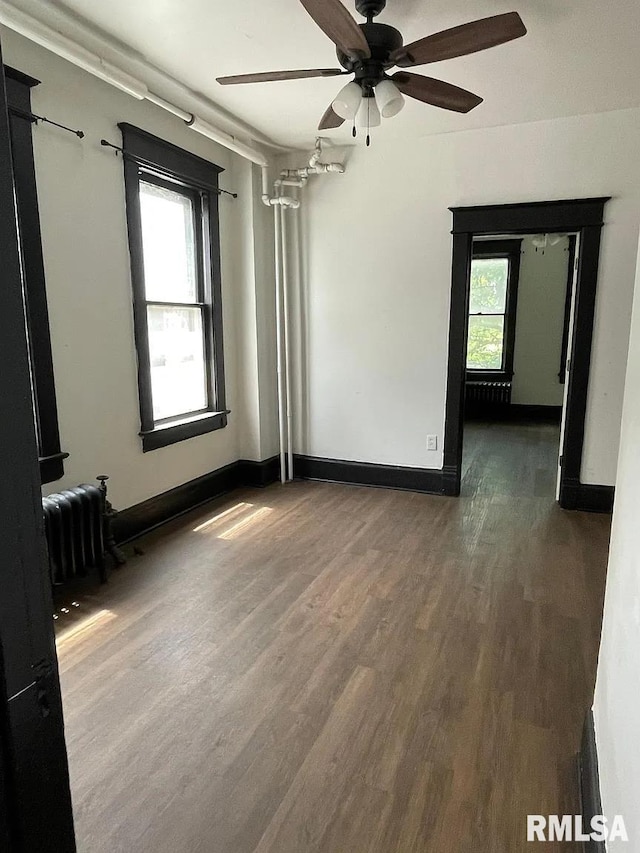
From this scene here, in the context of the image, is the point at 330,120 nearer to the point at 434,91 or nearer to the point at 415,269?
the point at 434,91

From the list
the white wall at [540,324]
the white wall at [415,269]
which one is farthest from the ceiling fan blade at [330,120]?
the white wall at [540,324]

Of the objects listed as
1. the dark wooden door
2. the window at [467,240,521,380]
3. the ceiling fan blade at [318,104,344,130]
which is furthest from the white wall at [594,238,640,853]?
the window at [467,240,521,380]

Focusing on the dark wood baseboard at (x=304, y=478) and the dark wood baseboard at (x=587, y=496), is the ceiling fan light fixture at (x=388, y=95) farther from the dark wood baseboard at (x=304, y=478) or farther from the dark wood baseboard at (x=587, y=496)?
the dark wood baseboard at (x=587, y=496)

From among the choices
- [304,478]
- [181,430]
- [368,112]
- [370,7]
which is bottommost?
[304,478]

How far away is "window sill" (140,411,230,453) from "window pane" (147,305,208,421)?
0.35 feet

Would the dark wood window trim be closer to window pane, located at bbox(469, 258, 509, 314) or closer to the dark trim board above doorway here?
the dark trim board above doorway

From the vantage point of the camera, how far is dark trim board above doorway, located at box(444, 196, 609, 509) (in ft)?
12.8

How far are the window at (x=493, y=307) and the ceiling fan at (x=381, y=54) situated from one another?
541 centimetres

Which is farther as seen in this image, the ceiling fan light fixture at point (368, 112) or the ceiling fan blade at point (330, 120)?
the ceiling fan blade at point (330, 120)

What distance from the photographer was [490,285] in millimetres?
8000

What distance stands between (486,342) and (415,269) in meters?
4.21

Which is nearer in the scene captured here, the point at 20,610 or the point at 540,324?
the point at 20,610

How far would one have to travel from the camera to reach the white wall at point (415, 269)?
12.5 ft

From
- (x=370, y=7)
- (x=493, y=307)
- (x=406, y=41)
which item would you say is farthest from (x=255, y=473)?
(x=493, y=307)
